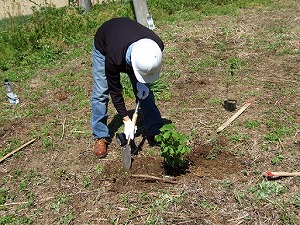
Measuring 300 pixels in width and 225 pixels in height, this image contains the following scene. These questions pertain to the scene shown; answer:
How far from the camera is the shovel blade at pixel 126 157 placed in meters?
3.71

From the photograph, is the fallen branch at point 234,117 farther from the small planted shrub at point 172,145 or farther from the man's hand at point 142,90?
the man's hand at point 142,90

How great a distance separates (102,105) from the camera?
13.5 ft

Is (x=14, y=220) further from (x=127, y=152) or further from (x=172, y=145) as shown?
(x=172, y=145)

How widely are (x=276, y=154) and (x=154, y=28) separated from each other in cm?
426

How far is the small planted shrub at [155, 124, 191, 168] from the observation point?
11.4ft

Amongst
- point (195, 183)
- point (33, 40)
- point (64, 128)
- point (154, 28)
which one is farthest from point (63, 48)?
point (195, 183)

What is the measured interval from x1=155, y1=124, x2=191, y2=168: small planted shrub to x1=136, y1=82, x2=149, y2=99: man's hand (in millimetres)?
410

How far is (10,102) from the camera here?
5441 millimetres

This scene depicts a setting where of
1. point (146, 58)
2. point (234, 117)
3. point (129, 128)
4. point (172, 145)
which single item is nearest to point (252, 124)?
point (234, 117)

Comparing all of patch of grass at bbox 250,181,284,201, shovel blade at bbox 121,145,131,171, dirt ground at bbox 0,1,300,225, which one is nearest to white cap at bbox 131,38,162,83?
shovel blade at bbox 121,145,131,171

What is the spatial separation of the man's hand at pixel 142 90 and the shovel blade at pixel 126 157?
0.50m

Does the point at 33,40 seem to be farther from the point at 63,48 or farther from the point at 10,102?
the point at 10,102

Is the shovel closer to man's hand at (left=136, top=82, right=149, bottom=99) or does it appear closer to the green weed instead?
man's hand at (left=136, top=82, right=149, bottom=99)

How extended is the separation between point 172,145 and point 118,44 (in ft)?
3.34
